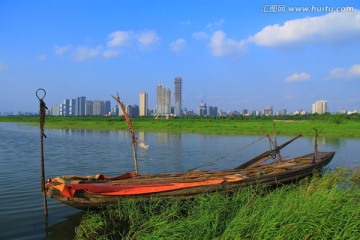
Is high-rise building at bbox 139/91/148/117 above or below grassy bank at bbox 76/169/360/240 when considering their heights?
above

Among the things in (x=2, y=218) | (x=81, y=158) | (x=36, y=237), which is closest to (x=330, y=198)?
(x=36, y=237)

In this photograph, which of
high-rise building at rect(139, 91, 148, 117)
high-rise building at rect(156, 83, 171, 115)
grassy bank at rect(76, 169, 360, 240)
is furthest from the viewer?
high-rise building at rect(156, 83, 171, 115)

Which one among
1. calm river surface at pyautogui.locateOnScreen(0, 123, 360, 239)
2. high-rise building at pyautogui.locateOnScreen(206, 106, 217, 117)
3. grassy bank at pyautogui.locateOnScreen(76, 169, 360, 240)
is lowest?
calm river surface at pyautogui.locateOnScreen(0, 123, 360, 239)

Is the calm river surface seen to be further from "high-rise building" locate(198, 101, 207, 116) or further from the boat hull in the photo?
"high-rise building" locate(198, 101, 207, 116)

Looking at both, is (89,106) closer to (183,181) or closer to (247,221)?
(183,181)

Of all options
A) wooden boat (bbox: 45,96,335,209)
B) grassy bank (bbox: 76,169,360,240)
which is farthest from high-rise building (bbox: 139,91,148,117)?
grassy bank (bbox: 76,169,360,240)

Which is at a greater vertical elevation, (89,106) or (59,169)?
(89,106)

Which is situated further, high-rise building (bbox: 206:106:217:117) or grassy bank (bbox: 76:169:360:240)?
high-rise building (bbox: 206:106:217:117)

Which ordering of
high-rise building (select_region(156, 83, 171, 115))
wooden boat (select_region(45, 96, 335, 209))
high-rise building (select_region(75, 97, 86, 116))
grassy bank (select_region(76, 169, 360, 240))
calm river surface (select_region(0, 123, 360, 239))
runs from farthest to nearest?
1. high-rise building (select_region(75, 97, 86, 116))
2. high-rise building (select_region(156, 83, 171, 115))
3. calm river surface (select_region(0, 123, 360, 239))
4. wooden boat (select_region(45, 96, 335, 209))
5. grassy bank (select_region(76, 169, 360, 240))

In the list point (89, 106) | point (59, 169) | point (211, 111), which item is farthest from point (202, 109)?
point (59, 169)

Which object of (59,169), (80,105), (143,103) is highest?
(80,105)

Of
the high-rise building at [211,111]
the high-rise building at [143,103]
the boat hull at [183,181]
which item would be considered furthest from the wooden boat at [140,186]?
the high-rise building at [211,111]

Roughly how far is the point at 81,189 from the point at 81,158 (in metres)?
11.9

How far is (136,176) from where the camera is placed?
999 centimetres
